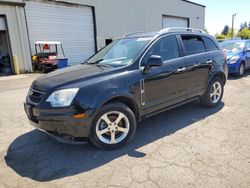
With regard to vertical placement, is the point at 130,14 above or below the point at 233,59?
above

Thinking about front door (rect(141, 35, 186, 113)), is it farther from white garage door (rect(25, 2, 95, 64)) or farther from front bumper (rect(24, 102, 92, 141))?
white garage door (rect(25, 2, 95, 64))

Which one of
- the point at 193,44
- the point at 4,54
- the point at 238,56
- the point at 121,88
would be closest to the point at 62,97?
the point at 121,88

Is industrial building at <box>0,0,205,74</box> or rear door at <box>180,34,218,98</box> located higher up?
industrial building at <box>0,0,205,74</box>

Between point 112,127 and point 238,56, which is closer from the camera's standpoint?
A: point 112,127

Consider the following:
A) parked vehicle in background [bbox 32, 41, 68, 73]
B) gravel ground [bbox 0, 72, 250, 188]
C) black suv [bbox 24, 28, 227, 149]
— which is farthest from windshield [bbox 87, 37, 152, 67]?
parked vehicle in background [bbox 32, 41, 68, 73]

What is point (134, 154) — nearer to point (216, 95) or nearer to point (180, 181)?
point (180, 181)

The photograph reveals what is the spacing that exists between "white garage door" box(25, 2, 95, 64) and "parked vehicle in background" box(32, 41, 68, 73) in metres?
0.50

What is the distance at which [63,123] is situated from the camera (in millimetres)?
3109

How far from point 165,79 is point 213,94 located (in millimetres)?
1887

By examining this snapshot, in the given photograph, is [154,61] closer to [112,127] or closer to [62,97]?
[112,127]

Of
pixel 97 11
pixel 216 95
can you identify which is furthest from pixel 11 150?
pixel 97 11

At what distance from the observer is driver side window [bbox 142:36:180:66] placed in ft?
13.1

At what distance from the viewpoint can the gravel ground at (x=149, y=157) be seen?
2.74 meters

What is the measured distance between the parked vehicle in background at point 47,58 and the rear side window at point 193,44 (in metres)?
10.0
